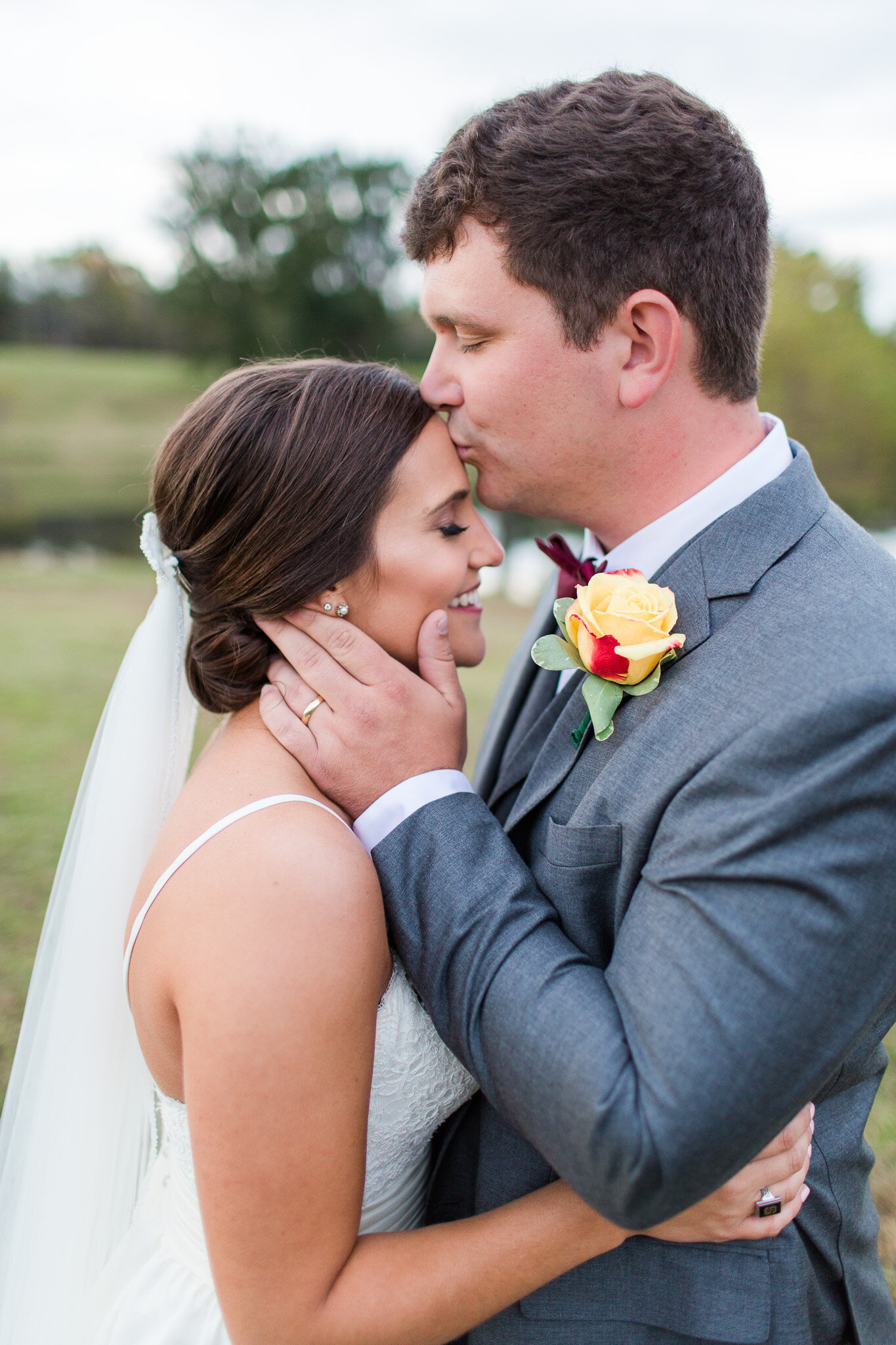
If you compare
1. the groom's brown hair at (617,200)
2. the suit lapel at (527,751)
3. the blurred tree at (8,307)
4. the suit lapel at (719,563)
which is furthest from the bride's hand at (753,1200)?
the blurred tree at (8,307)

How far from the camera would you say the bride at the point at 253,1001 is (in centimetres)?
156

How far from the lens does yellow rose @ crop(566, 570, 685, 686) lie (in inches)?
69.7

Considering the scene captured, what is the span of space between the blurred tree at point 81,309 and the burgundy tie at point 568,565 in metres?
54.8

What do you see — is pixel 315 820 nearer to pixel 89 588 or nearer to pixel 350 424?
pixel 350 424

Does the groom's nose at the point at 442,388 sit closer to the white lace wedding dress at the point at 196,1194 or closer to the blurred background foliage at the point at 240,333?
the white lace wedding dress at the point at 196,1194

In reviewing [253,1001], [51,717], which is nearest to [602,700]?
[253,1001]

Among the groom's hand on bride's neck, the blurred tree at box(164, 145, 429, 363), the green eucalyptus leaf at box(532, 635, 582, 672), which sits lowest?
the blurred tree at box(164, 145, 429, 363)

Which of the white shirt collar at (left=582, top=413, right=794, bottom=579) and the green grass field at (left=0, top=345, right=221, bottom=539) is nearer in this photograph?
the white shirt collar at (left=582, top=413, right=794, bottom=579)

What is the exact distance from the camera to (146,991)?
1.77 meters

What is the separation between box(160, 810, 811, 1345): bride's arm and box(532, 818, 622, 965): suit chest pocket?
37 centimetres

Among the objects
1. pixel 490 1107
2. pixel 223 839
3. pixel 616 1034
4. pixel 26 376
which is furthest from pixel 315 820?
pixel 26 376

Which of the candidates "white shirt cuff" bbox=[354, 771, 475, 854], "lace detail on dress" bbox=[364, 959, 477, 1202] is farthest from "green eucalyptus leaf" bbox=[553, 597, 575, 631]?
"lace detail on dress" bbox=[364, 959, 477, 1202]

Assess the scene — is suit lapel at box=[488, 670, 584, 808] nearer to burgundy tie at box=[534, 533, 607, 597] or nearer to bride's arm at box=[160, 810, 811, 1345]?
burgundy tie at box=[534, 533, 607, 597]

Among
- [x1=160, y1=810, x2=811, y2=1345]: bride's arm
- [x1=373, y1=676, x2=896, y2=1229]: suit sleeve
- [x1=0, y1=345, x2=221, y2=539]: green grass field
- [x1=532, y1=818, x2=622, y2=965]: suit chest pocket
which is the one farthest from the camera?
[x1=0, y1=345, x2=221, y2=539]: green grass field
